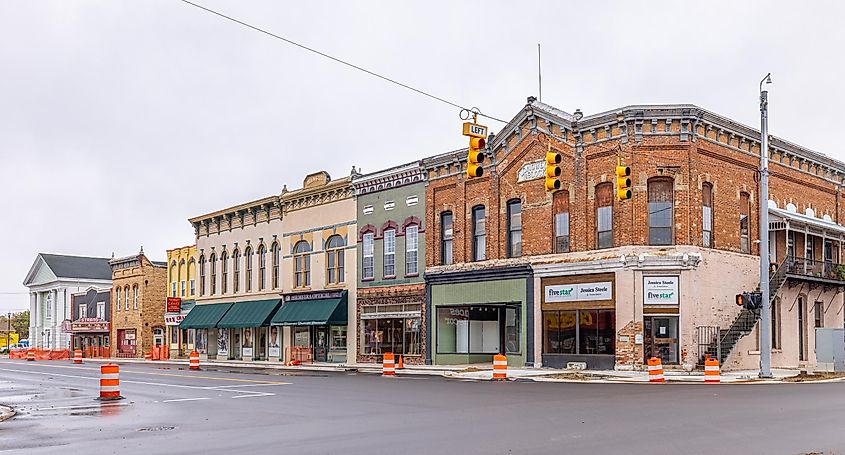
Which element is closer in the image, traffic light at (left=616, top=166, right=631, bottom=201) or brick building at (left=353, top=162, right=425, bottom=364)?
Result: traffic light at (left=616, top=166, right=631, bottom=201)

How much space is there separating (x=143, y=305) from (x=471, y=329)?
34660 mm

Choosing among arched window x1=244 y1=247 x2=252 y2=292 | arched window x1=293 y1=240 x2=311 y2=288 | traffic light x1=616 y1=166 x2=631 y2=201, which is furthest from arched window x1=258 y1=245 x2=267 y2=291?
traffic light x1=616 y1=166 x2=631 y2=201

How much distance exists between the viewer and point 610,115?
111ft

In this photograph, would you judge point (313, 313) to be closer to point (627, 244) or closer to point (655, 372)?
point (627, 244)

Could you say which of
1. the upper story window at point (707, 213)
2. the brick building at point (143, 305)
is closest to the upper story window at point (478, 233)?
the upper story window at point (707, 213)

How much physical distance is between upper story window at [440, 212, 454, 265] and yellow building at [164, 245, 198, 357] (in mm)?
23987

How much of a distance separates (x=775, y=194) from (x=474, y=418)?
26.3m

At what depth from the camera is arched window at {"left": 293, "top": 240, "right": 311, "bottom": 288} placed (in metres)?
49.5

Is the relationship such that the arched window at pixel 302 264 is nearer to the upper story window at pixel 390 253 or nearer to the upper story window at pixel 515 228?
the upper story window at pixel 390 253

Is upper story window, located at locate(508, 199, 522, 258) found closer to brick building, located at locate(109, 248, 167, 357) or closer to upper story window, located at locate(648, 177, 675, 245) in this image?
upper story window, located at locate(648, 177, 675, 245)

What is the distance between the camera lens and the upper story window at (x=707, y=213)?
1332 inches

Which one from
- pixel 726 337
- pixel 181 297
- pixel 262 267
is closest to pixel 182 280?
pixel 181 297

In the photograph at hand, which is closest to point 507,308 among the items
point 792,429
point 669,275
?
point 669,275

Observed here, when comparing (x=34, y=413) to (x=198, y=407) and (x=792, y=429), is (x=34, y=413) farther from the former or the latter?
(x=792, y=429)
